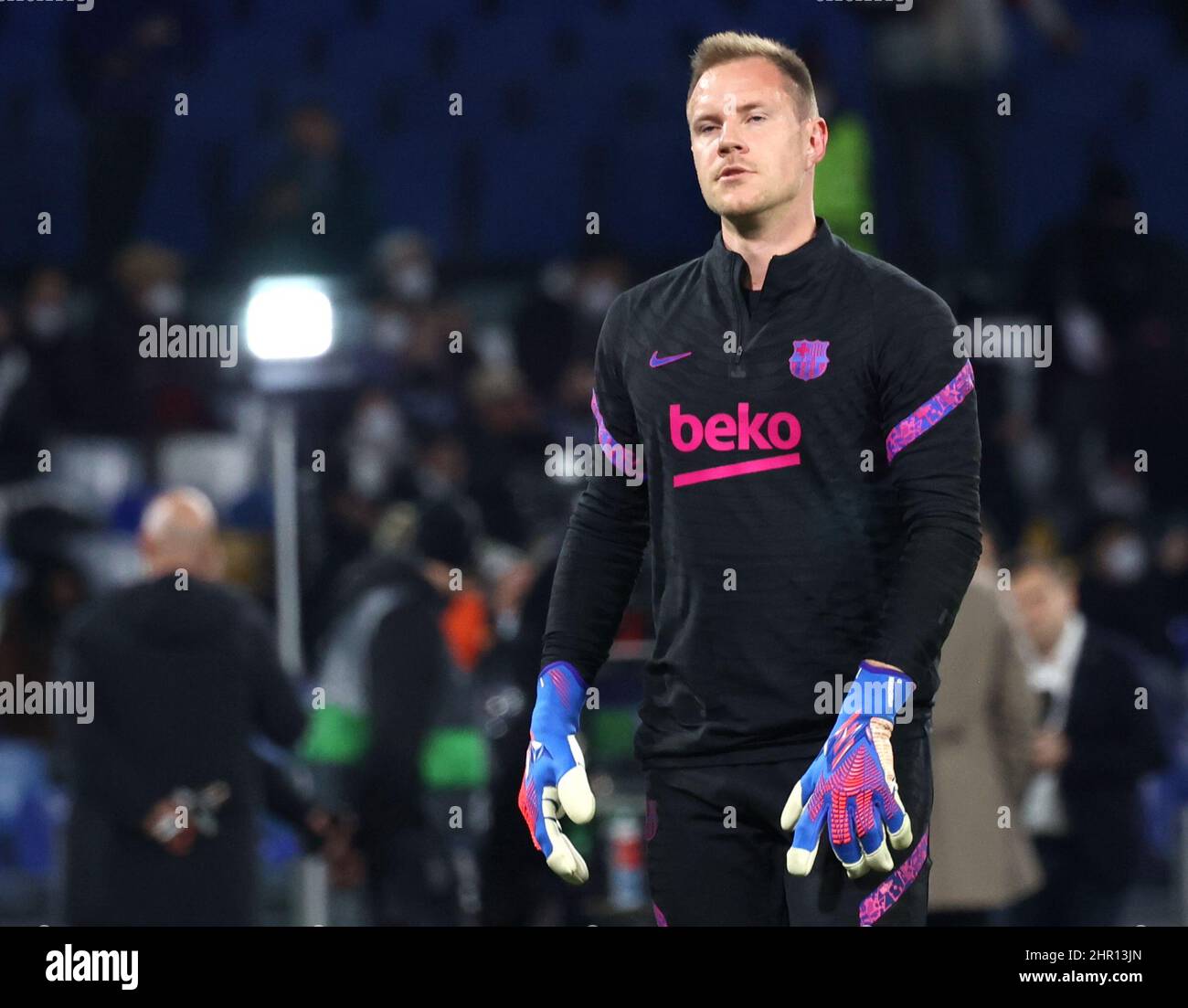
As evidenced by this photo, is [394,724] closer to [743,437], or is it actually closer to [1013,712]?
[1013,712]

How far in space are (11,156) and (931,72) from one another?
16.0 ft

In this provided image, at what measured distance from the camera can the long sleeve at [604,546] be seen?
10.0 feet

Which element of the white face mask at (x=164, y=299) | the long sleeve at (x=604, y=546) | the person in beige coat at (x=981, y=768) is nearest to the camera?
the long sleeve at (x=604, y=546)

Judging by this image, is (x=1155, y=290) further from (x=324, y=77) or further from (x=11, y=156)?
(x=11, y=156)

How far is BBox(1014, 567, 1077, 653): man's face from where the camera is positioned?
650cm

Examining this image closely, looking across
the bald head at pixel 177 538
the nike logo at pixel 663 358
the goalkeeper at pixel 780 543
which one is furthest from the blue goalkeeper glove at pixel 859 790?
the bald head at pixel 177 538

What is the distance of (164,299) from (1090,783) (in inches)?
207

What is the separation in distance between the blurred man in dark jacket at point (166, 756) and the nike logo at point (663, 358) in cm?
284

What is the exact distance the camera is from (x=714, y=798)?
112 inches

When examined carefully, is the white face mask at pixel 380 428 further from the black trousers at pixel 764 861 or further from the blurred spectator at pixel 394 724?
the black trousers at pixel 764 861

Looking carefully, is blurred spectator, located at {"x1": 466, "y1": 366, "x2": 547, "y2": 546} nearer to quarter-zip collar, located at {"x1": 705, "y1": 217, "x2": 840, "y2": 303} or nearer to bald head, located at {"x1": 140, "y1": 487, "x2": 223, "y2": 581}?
bald head, located at {"x1": 140, "y1": 487, "x2": 223, "y2": 581}

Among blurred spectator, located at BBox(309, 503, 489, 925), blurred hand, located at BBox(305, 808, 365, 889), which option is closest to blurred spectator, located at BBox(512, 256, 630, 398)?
blurred spectator, located at BBox(309, 503, 489, 925)
